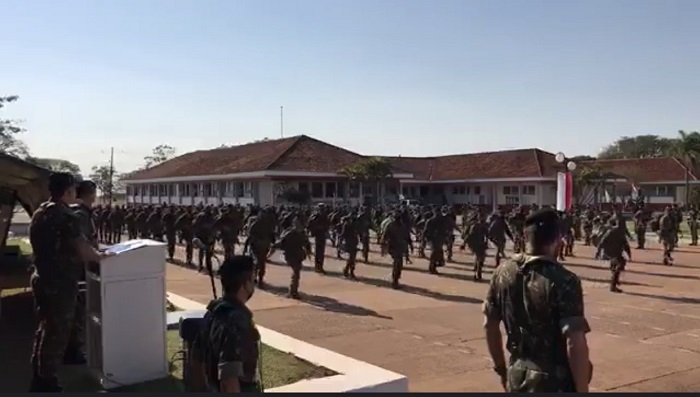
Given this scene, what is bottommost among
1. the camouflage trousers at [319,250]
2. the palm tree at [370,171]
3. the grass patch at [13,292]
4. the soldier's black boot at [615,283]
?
the soldier's black boot at [615,283]

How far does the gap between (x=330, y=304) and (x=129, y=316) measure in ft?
21.7

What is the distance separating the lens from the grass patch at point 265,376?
6000 millimetres

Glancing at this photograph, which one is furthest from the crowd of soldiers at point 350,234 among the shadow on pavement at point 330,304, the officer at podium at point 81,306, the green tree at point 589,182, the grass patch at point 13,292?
the green tree at point 589,182

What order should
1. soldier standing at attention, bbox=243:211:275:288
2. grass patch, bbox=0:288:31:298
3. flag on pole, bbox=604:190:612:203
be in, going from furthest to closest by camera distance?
flag on pole, bbox=604:190:612:203 < soldier standing at attention, bbox=243:211:275:288 < grass patch, bbox=0:288:31:298

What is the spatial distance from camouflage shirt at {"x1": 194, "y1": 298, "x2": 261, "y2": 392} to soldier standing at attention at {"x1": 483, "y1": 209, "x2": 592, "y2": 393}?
1302 millimetres

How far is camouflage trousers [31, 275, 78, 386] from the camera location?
5422 mm

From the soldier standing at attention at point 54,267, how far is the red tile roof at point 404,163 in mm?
35461

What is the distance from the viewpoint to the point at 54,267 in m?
5.40

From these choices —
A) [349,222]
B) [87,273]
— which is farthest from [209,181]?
[87,273]

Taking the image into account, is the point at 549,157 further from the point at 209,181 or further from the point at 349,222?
the point at 349,222

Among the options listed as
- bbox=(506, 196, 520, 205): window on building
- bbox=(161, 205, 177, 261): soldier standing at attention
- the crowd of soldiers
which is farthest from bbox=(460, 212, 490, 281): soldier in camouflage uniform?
bbox=(506, 196, 520, 205): window on building

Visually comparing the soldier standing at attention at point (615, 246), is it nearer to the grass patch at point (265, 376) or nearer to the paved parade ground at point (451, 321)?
the paved parade ground at point (451, 321)

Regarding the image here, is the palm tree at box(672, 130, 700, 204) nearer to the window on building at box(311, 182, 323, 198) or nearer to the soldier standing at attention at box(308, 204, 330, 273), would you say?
the window on building at box(311, 182, 323, 198)

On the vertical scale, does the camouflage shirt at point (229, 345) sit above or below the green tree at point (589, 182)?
below
